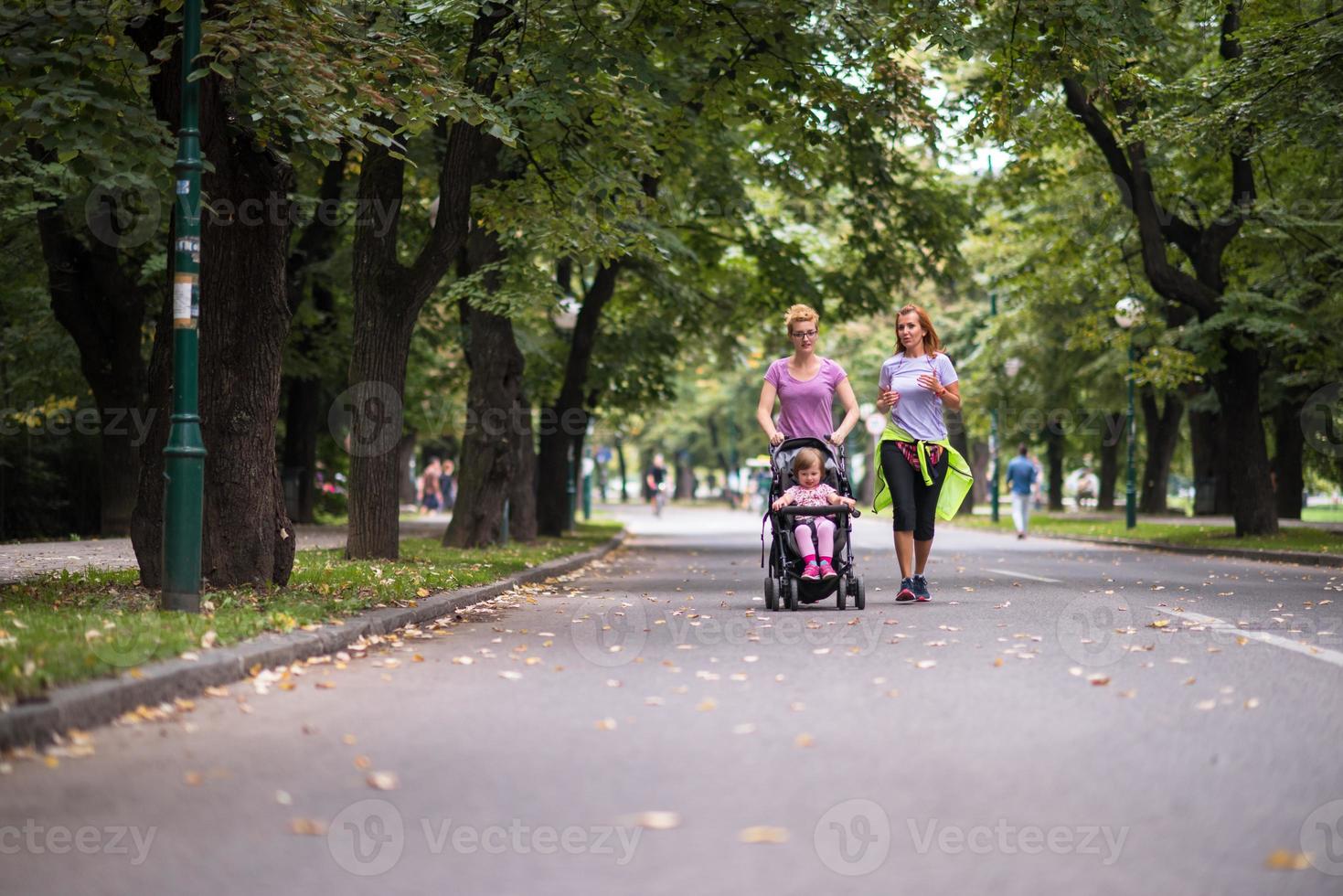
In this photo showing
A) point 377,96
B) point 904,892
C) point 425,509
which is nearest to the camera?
point 904,892

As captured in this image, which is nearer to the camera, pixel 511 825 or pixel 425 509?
pixel 511 825

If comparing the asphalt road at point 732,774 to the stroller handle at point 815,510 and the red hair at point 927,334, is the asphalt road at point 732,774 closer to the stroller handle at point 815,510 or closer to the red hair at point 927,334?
the stroller handle at point 815,510

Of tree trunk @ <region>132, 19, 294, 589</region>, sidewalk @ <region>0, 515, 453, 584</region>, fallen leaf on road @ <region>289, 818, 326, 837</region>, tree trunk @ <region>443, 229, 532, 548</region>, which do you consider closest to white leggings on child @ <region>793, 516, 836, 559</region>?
tree trunk @ <region>132, 19, 294, 589</region>

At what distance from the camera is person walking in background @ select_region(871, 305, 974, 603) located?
11.8 m

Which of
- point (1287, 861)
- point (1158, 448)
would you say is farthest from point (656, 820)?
point (1158, 448)

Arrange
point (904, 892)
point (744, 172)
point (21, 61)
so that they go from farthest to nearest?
point (744, 172)
point (21, 61)
point (904, 892)

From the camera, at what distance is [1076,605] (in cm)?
1179

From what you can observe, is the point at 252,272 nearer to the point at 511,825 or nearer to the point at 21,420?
the point at 511,825

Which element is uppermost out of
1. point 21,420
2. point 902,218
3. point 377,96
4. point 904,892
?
point 902,218

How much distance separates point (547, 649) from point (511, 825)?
4.37m

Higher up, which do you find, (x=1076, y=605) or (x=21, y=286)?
(x=21, y=286)

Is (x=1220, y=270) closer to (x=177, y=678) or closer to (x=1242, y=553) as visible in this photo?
(x=1242, y=553)

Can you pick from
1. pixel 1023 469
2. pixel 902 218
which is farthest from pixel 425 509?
pixel 902 218

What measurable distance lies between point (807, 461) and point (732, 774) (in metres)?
5.75
